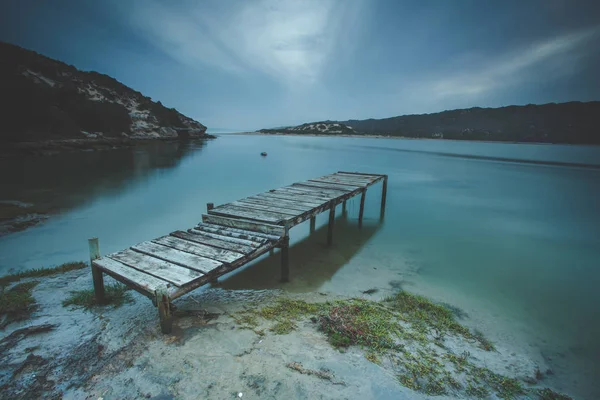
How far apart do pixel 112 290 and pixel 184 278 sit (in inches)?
88.6

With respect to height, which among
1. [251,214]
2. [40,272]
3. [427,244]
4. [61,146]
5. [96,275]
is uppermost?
[61,146]

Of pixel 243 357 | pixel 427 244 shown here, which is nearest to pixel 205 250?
pixel 243 357

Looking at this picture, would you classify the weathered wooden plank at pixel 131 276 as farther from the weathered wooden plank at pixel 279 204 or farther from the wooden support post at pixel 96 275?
the weathered wooden plank at pixel 279 204

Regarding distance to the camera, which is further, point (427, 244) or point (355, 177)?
point (355, 177)

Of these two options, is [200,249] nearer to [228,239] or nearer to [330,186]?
[228,239]

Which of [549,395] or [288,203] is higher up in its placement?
[288,203]

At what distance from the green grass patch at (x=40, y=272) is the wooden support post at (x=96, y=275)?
2306 mm

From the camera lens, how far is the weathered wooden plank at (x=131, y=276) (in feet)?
13.9

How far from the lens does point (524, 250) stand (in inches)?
406

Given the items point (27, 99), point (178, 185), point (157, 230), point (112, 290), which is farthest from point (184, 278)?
point (27, 99)

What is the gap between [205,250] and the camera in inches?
216

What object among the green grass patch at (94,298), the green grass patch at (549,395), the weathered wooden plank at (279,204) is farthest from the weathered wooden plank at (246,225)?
the green grass patch at (549,395)

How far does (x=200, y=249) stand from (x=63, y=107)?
4114 centimetres

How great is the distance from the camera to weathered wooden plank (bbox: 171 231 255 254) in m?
5.64
